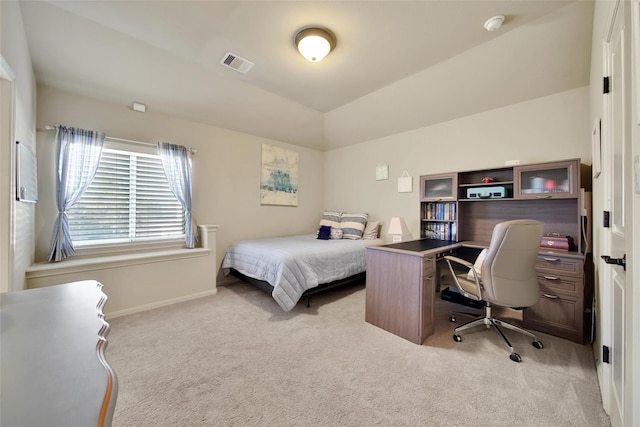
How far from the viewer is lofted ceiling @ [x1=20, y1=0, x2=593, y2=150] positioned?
6.70 ft

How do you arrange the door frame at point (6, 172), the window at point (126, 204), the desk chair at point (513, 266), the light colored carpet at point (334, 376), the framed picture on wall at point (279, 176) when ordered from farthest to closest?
the framed picture on wall at point (279, 176) → the window at point (126, 204) → the desk chair at point (513, 266) → the door frame at point (6, 172) → the light colored carpet at point (334, 376)

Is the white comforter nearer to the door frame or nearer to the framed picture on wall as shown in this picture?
the framed picture on wall

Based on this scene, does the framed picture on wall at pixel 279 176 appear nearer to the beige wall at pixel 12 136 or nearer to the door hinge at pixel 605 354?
the beige wall at pixel 12 136

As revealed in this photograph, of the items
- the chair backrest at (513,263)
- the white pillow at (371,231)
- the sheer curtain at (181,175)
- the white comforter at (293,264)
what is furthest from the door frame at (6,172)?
the white pillow at (371,231)

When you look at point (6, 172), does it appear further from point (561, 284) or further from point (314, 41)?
point (561, 284)

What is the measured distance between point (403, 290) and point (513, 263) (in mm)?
903

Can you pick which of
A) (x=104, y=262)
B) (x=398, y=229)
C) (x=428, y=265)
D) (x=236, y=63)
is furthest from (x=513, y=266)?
(x=104, y=262)

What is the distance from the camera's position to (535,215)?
2812 millimetres

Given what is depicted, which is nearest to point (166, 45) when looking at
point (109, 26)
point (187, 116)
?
point (109, 26)

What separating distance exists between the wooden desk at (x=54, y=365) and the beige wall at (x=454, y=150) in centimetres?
379

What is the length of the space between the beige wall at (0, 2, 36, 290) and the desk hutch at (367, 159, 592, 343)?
284 cm

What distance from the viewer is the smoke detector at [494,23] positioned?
2080mm

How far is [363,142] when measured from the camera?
4.62 metres

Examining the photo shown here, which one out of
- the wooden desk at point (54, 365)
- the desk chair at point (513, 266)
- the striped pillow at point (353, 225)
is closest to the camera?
the wooden desk at point (54, 365)
